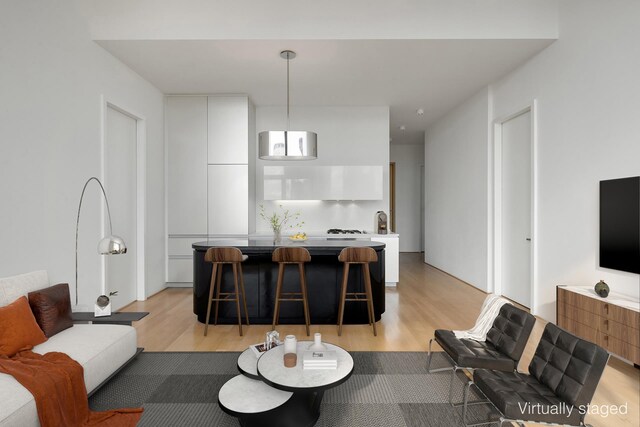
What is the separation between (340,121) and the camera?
684 cm

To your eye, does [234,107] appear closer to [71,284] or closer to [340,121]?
[340,121]

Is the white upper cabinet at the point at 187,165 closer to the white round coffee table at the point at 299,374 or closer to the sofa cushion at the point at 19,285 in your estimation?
the sofa cushion at the point at 19,285

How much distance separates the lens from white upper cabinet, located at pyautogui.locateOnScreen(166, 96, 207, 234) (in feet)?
20.0

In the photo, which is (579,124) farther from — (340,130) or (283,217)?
(283,217)

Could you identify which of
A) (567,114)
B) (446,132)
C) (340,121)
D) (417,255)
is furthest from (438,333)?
(417,255)

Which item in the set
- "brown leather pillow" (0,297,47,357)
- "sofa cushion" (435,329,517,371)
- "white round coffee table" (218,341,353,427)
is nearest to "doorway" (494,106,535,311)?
"sofa cushion" (435,329,517,371)

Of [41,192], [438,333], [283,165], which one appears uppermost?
[283,165]

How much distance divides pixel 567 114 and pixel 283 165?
4310 mm

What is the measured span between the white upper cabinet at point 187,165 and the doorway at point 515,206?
4.80 metres

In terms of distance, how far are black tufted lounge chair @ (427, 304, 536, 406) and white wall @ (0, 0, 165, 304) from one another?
12.0 feet

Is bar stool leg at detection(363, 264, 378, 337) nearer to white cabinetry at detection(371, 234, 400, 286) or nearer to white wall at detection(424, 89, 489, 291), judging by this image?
white cabinetry at detection(371, 234, 400, 286)

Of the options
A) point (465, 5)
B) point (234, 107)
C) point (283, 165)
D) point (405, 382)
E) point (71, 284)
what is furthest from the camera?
point (283, 165)

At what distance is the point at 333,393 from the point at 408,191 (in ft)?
28.2

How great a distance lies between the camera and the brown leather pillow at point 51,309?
2.71 meters
